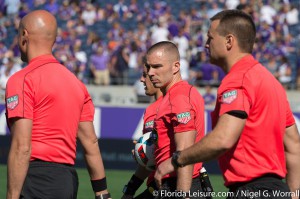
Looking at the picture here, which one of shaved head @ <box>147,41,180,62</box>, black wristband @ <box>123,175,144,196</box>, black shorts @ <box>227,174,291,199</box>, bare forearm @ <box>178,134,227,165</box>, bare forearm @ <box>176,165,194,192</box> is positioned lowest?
black wristband @ <box>123,175,144,196</box>

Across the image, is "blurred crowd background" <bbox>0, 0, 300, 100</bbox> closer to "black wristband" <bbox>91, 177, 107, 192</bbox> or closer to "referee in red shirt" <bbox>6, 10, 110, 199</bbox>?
"black wristband" <bbox>91, 177, 107, 192</bbox>

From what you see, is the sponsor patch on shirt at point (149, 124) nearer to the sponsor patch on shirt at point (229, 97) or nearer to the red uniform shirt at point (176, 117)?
the red uniform shirt at point (176, 117)

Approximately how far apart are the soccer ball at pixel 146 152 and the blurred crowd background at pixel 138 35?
44.2 ft

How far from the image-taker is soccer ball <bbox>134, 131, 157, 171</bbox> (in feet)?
20.7

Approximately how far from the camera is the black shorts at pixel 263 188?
4.64 meters

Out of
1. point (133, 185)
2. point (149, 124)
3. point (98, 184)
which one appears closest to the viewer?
point (98, 184)

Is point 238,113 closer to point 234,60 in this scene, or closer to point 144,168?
point 234,60

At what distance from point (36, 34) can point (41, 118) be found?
61cm

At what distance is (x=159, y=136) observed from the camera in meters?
5.87

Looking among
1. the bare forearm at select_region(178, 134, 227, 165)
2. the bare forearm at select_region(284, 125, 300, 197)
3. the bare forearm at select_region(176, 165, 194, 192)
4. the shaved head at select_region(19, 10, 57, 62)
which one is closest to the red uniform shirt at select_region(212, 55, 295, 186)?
the bare forearm at select_region(178, 134, 227, 165)

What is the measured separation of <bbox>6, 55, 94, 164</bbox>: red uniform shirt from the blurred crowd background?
1449 centimetres

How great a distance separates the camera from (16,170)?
502cm

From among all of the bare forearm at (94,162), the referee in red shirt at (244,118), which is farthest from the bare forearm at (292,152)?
the bare forearm at (94,162)

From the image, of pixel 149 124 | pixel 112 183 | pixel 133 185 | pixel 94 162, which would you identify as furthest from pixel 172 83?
pixel 112 183
